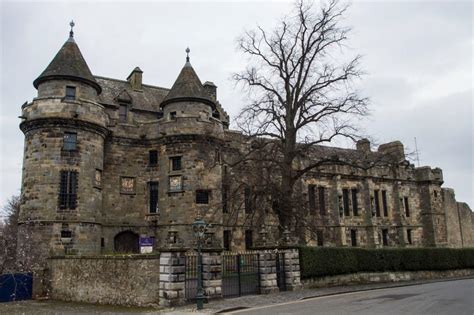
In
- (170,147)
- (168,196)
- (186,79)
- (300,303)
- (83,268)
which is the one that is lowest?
(300,303)

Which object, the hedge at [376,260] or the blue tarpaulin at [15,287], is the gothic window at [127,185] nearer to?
the blue tarpaulin at [15,287]

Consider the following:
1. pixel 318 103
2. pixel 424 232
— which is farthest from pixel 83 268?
pixel 424 232

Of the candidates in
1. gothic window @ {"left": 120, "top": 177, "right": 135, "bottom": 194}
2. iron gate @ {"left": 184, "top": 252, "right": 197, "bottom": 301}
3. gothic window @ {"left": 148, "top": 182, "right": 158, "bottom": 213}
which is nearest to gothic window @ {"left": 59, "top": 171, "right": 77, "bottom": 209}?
gothic window @ {"left": 120, "top": 177, "right": 135, "bottom": 194}

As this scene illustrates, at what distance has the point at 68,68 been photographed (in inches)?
1062

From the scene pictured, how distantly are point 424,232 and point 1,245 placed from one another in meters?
40.3

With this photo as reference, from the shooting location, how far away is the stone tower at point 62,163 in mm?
24859

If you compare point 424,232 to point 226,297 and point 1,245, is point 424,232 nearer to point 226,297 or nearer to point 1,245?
point 226,297

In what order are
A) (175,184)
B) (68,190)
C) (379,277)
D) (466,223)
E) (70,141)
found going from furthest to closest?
(466,223), (175,184), (70,141), (68,190), (379,277)

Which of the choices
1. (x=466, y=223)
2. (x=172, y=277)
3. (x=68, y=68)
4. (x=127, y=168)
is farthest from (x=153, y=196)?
(x=466, y=223)

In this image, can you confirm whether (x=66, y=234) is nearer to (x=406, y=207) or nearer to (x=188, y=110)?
(x=188, y=110)

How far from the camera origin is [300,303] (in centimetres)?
1567

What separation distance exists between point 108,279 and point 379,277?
53.1 feet

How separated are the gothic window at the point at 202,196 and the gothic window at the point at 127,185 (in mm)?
4896

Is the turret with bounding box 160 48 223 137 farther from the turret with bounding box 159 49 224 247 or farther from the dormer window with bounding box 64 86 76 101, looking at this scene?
the dormer window with bounding box 64 86 76 101
